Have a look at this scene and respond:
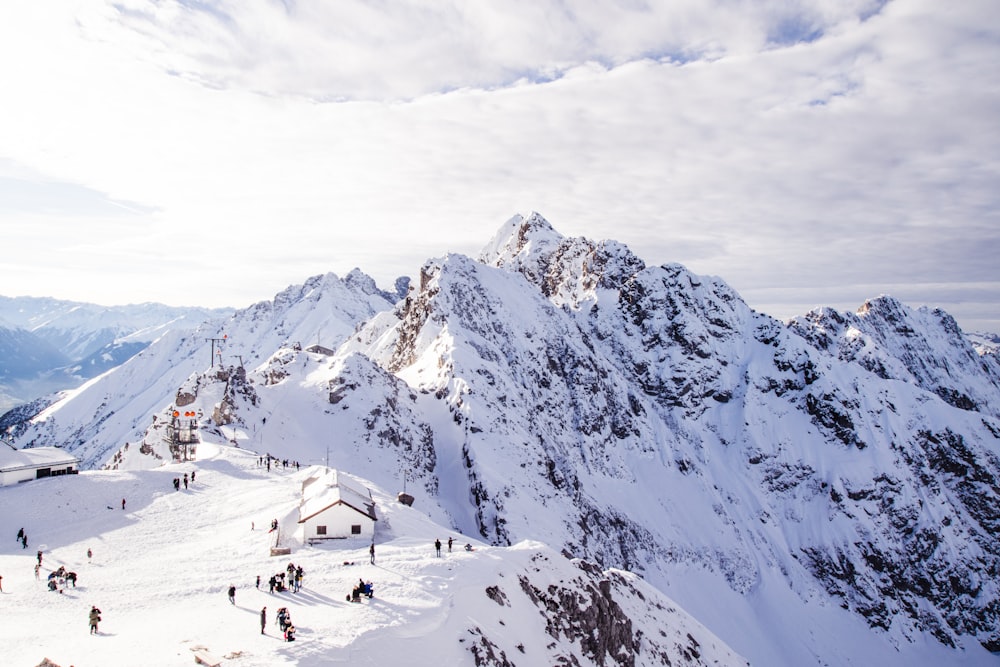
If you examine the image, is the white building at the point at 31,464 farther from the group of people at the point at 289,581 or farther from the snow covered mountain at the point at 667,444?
the group of people at the point at 289,581

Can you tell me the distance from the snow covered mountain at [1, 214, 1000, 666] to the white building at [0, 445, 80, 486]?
15228mm

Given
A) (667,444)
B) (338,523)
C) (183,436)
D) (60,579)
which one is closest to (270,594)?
(338,523)

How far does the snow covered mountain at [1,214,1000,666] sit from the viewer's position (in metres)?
88.6

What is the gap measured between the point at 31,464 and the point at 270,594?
121ft

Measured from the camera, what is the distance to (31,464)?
55.0m

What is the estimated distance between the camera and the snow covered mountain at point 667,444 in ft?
291

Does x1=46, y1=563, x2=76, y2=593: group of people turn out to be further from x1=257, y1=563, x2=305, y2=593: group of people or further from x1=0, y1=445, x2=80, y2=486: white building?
x1=0, y1=445, x2=80, y2=486: white building

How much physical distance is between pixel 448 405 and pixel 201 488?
4945 centimetres

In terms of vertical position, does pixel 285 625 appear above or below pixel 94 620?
below

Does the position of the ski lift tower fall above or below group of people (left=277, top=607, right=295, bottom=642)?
above

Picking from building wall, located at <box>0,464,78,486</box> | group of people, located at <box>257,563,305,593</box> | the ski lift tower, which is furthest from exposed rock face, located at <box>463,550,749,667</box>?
the ski lift tower

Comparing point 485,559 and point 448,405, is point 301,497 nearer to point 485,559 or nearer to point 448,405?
point 485,559

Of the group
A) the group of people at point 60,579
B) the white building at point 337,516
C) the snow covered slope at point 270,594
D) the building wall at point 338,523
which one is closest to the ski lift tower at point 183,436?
the snow covered slope at point 270,594

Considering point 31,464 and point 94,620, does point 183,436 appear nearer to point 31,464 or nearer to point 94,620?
point 31,464
